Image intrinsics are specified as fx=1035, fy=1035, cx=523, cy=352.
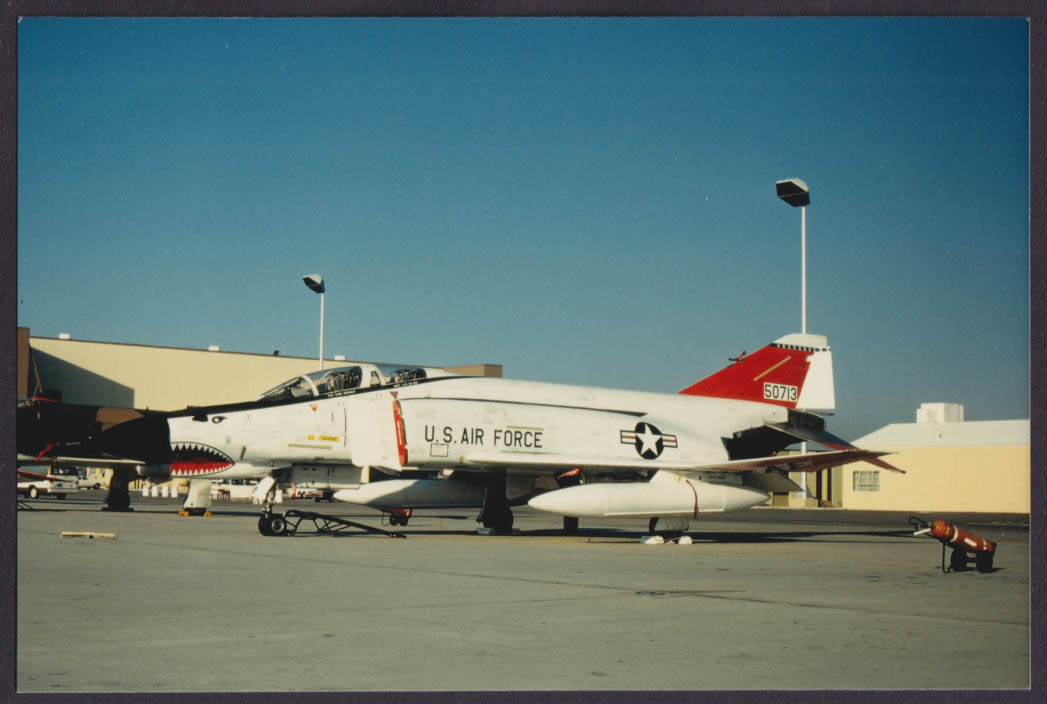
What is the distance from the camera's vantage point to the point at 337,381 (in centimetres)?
1744

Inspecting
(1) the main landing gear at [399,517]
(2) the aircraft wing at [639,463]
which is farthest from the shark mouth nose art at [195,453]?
(1) the main landing gear at [399,517]

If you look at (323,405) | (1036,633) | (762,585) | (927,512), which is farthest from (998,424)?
(1036,633)

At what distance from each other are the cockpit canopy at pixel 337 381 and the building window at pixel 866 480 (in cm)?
2960

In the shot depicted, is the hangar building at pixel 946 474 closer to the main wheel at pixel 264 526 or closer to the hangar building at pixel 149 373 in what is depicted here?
the hangar building at pixel 149 373

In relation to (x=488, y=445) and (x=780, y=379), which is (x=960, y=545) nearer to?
(x=488, y=445)

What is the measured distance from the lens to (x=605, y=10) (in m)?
6.23

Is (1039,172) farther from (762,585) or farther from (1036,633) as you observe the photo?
(762,585)

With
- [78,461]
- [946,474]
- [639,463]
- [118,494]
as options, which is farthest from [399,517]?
[946,474]

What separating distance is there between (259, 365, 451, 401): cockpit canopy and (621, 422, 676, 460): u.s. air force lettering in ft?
13.2

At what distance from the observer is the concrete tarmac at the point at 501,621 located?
17.9 ft

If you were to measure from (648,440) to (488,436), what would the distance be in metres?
3.04

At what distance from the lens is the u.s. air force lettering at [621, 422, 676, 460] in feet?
60.1

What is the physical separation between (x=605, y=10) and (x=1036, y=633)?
179 inches

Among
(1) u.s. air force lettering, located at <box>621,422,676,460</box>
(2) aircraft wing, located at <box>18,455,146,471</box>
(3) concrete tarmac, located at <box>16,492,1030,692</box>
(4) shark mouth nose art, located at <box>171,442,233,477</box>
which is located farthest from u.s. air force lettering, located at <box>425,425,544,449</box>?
(2) aircraft wing, located at <box>18,455,146,471</box>
